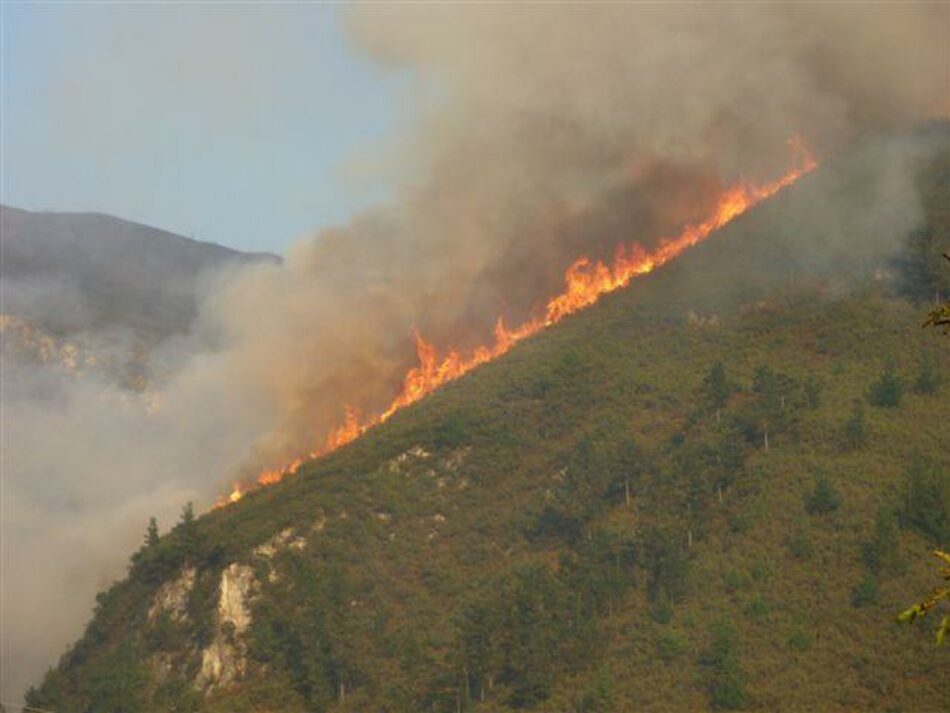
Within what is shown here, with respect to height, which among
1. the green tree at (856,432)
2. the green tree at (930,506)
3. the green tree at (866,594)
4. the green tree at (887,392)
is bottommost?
the green tree at (866,594)

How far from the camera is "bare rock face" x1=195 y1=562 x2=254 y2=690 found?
76.5 metres

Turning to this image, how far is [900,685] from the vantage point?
6075 centimetres

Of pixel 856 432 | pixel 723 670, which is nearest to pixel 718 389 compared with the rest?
pixel 856 432

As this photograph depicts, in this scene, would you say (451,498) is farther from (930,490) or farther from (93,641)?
(930,490)

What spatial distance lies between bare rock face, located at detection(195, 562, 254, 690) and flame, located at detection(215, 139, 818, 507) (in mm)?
23407

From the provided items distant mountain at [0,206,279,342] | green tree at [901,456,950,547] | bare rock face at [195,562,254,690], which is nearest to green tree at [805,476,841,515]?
green tree at [901,456,950,547]

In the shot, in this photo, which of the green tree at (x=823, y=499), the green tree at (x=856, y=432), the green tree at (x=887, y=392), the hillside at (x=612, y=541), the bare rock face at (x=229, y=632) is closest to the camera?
the hillside at (x=612, y=541)

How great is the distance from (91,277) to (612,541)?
110416mm

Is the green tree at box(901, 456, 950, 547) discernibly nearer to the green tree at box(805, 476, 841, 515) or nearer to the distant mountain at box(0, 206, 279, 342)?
the green tree at box(805, 476, 841, 515)

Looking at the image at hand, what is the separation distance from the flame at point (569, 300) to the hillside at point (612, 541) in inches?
376

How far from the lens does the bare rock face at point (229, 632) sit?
76500 millimetres

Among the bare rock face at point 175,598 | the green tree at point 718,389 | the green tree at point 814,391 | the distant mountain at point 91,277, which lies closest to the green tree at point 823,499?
the green tree at point 814,391

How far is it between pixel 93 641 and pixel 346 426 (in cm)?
3037

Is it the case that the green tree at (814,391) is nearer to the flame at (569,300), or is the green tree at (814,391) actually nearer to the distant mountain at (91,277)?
the flame at (569,300)
